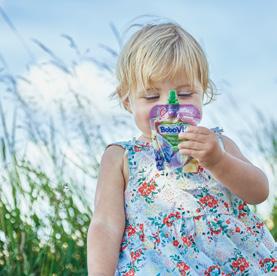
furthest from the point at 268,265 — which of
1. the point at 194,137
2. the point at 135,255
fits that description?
the point at 194,137

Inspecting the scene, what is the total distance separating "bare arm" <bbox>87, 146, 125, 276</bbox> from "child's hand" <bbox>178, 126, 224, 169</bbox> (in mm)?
362

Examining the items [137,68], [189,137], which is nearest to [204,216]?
[189,137]

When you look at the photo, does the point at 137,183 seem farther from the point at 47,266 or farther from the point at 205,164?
the point at 47,266

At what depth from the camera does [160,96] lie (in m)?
3.21

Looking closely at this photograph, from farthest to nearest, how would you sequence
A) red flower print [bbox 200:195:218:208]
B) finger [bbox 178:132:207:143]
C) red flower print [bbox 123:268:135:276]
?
red flower print [bbox 200:195:218:208]
red flower print [bbox 123:268:135:276]
finger [bbox 178:132:207:143]

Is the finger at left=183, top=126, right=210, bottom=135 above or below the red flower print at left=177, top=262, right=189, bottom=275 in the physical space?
above

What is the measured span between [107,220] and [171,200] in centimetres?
25

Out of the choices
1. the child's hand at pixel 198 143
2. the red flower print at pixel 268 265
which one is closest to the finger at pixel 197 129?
the child's hand at pixel 198 143

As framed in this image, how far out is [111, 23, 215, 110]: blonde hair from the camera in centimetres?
322

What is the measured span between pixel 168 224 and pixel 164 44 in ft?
2.15

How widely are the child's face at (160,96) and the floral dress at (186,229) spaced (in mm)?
207

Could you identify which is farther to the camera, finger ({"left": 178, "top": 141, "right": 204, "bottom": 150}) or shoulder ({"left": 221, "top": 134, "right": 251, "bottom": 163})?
shoulder ({"left": 221, "top": 134, "right": 251, "bottom": 163})

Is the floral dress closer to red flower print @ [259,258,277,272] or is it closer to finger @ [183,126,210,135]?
red flower print @ [259,258,277,272]

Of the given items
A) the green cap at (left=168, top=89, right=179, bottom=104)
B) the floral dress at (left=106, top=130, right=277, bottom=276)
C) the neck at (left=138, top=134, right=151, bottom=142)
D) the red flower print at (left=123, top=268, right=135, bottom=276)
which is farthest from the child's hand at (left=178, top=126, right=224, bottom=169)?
the red flower print at (left=123, top=268, right=135, bottom=276)
